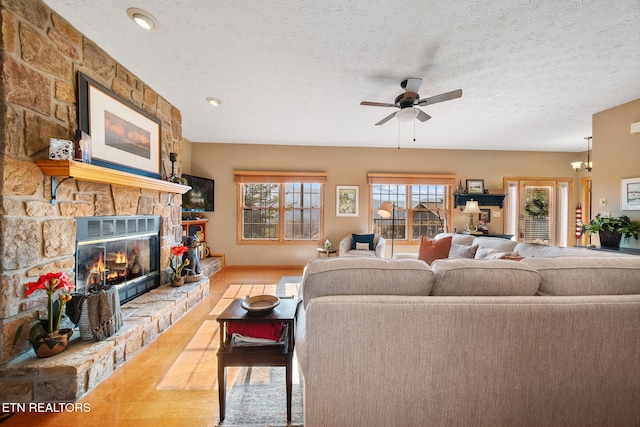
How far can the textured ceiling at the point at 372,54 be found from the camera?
1.72 m

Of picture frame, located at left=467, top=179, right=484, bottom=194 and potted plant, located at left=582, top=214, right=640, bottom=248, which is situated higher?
picture frame, located at left=467, top=179, right=484, bottom=194

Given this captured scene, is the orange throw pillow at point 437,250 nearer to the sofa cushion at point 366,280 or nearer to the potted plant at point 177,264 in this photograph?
the sofa cushion at point 366,280

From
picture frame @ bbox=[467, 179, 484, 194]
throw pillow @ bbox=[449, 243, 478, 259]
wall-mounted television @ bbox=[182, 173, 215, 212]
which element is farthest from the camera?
A: picture frame @ bbox=[467, 179, 484, 194]

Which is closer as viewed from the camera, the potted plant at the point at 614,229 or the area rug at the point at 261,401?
the area rug at the point at 261,401

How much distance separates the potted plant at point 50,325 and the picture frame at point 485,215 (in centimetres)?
651

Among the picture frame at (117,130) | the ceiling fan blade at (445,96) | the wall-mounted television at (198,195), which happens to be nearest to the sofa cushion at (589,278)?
the ceiling fan blade at (445,96)

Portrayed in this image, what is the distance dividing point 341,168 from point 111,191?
3932 millimetres

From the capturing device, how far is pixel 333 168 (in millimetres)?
5309

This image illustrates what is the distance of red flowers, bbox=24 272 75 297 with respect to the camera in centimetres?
155

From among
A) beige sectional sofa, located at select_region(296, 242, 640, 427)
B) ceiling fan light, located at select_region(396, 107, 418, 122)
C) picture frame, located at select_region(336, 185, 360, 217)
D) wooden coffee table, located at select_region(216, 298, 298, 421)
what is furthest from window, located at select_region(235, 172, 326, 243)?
beige sectional sofa, located at select_region(296, 242, 640, 427)

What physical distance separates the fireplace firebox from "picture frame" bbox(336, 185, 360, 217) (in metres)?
3.34

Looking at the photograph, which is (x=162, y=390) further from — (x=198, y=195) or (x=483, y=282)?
(x=198, y=195)

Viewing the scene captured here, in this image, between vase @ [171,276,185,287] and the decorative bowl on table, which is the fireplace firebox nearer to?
vase @ [171,276,185,287]

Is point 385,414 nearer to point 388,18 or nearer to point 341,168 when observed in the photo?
point 388,18
